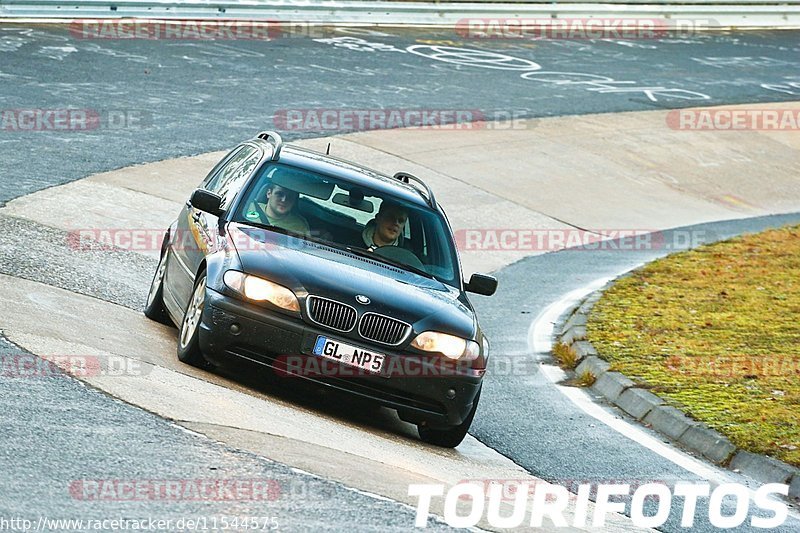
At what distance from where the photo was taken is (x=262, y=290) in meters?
8.49

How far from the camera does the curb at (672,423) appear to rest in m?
8.85

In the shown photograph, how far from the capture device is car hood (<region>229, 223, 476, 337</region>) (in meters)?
8.49

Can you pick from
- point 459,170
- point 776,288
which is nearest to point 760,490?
point 776,288

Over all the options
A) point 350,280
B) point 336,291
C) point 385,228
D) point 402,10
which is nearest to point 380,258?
point 385,228

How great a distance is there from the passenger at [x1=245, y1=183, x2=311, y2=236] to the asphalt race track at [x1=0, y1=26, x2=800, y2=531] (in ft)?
4.45

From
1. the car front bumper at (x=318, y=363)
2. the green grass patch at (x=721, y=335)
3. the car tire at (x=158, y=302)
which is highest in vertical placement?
the car front bumper at (x=318, y=363)

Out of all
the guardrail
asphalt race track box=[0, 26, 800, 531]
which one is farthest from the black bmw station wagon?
the guardrail

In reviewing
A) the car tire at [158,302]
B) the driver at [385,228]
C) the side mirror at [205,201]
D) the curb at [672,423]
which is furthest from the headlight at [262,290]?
the curb at [672,423]

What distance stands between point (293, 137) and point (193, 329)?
1117 centimetres

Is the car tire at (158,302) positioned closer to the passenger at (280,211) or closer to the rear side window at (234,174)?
the rear side window at (234,174)

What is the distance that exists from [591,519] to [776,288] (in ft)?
27.6

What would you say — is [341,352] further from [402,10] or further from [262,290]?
[402,10]

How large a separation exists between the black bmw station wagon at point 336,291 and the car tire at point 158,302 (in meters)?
0.44

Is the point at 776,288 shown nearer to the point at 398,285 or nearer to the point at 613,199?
the point at 613,199
